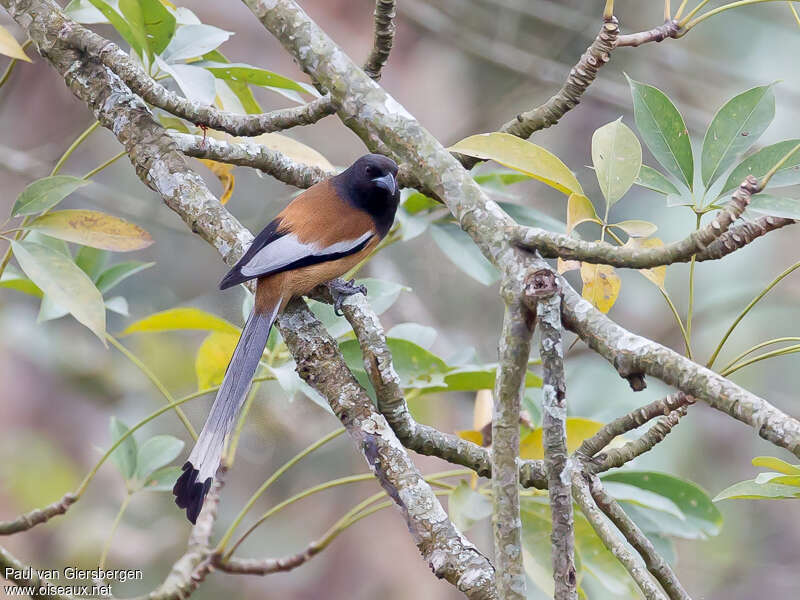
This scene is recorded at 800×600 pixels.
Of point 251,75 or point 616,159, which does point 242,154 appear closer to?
point 251,75

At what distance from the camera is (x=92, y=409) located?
4.72 meters

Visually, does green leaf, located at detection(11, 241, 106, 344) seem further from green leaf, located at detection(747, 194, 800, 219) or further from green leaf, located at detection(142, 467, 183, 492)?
green leaf, located at detection(747, 194, 800, 219)

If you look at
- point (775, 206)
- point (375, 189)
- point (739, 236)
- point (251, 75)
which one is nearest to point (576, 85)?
point (775, 206)

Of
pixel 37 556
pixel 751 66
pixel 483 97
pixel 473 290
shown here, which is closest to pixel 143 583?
pixel 37 556

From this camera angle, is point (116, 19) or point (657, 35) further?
point (116, 19)

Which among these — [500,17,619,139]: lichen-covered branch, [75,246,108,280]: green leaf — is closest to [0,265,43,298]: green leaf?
[75,246,108,280]: green leaf

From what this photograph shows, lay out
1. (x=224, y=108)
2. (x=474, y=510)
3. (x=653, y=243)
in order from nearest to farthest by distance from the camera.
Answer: (x=653, y=243)
(x=474, y=510)
(x=224, y=108)

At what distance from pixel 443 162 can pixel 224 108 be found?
3.43 feet

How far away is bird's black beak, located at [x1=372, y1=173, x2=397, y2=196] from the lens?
238 cm

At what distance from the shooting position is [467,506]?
1.91m

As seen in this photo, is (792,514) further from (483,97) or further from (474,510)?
(474,510)

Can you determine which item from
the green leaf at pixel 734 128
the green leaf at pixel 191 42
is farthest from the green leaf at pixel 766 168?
the green leaf at pixel 191 42

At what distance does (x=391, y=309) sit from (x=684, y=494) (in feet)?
8.48

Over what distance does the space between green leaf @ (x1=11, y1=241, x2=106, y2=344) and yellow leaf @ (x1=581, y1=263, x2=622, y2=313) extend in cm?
95
